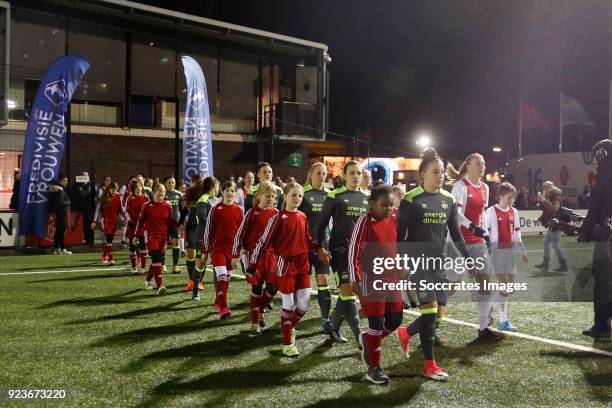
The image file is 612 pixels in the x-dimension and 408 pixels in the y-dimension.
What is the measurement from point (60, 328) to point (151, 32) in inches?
802

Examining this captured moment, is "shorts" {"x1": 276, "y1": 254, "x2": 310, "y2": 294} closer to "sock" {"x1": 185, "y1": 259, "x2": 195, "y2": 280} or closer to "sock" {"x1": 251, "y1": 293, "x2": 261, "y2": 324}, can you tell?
"sock" {"x1": 251, "y1": 293, "x2": 261, "y2": 324}

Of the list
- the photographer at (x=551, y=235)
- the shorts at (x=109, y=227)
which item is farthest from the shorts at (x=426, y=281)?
the shorts at (x=109, y=227)

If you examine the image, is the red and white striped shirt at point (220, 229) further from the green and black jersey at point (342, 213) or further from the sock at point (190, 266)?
the sock at point (190, 266)

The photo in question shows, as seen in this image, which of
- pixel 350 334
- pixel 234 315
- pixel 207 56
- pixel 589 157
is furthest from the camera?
pixel 589 157

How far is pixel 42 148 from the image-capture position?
16625 mm

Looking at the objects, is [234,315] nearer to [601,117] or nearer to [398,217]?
[398,217]

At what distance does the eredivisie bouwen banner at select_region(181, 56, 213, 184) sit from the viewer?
17942 millimetres

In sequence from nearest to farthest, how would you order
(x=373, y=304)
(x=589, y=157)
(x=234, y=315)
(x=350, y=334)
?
(x=373, y=304) → (x=350, y=334) → (x=234, y=315) → (x=589, y=157)

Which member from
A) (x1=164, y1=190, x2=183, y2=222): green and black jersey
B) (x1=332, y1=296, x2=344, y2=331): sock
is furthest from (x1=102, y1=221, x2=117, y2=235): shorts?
(x1=332, y1=296, x2=344, y2=331): sock

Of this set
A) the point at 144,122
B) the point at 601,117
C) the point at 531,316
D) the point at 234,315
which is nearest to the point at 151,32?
→ the point at 144,122

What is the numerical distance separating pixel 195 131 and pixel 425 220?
43.7ft

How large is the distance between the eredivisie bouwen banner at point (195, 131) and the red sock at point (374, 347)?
43.0 ft

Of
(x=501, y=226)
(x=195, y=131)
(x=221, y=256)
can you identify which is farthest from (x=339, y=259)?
(x=195, y=131)

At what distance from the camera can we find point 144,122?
2616 centimetres
